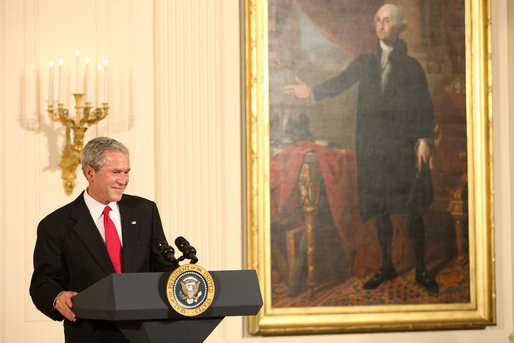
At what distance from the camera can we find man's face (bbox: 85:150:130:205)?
12.1 ft

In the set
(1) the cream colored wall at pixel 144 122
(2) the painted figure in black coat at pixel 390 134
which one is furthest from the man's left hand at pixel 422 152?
(1) the cream colored wall at pixel 144 122

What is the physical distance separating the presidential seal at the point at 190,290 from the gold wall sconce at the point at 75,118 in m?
3.14

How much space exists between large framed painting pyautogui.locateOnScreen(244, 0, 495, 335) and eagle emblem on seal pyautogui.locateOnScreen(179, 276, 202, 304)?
132 inches

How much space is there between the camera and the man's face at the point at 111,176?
12.1 feet

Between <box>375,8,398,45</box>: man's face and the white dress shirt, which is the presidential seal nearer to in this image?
the white dress shirt

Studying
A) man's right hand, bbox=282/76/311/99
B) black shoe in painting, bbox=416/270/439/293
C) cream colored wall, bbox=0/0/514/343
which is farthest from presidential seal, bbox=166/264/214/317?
black shoe in painting, bbox=416/270/439/293

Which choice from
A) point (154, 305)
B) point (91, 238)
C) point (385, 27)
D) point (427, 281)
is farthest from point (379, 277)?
point (154, 305)

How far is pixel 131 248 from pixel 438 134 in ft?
13.4

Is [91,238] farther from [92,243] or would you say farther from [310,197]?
[310,197]

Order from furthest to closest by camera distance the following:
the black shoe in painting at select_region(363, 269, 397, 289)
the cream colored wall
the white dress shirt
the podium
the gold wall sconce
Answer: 1. the black shoe in painting at select_region(363, 269, 397, 289)
2. the cream colored wall
3. the gold wall sconce
4. the white dress shirt
5. the podium

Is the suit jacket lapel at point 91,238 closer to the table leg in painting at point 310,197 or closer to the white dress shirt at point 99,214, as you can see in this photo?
the white dress shirt at point 99,214

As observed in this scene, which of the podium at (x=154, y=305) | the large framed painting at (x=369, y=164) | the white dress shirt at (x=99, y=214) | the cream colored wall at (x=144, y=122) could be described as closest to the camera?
the podium at (x=154, y=305)

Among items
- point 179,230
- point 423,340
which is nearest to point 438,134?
point 423,340

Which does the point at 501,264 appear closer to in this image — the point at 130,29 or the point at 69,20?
the point at 130,29
